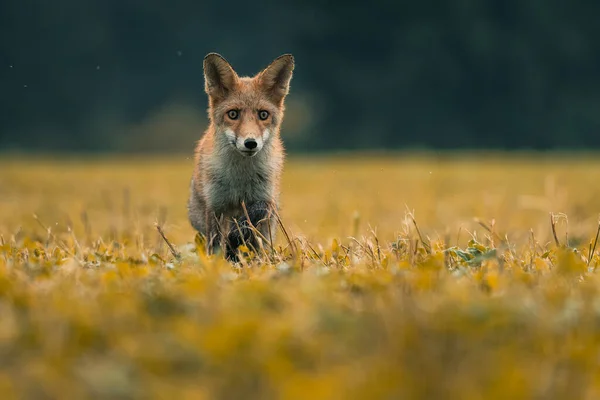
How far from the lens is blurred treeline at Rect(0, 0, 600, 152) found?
42.8m

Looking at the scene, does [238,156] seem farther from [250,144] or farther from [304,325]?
[304,325]

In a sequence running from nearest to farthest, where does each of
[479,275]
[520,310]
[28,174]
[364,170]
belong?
1. [520,310]
2. [479,275]
3. [28,174]
4. [364,170]

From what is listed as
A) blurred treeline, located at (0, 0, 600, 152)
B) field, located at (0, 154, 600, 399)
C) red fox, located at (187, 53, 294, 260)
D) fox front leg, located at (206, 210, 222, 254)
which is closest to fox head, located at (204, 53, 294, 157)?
red fox, located at (187, 53, 294, 260)

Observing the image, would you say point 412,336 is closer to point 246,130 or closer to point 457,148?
point 246,130

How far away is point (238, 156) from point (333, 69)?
41138 millimetres

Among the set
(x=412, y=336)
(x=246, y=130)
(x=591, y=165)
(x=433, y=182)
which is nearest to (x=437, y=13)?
(x=591, y=165)

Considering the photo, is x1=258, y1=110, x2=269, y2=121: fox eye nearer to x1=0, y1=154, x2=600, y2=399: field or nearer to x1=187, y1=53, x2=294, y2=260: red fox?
x1=187, y1=53, x2=294, y2=260: red fox

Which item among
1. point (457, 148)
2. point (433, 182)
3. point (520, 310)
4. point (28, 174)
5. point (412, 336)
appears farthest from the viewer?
point (457, 148)

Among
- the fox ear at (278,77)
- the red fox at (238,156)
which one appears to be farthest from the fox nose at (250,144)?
the fox ear at (278,77)

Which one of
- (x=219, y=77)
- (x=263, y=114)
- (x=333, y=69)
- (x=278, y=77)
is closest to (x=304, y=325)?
(x=263, y=114)

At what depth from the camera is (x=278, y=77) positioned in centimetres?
639

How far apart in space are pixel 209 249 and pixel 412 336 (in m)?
3.09

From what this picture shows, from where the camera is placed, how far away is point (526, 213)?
15320 mm

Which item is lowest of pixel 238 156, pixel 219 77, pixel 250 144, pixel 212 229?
pixel 212 229
